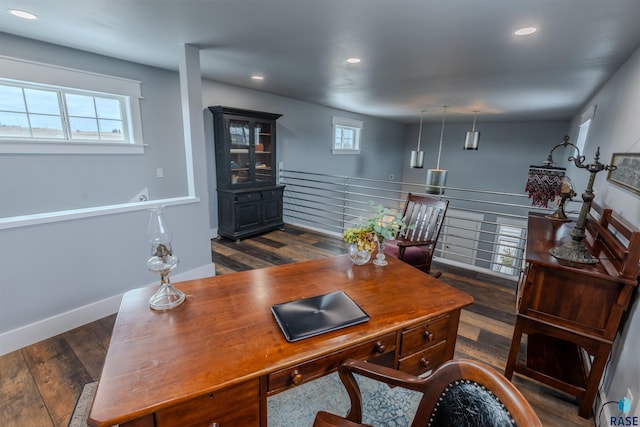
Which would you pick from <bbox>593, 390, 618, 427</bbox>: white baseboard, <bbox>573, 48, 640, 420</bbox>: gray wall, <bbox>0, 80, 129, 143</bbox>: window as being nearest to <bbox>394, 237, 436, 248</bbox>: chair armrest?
<bbox>573, 48, 640, 420</bbox>: gray wall

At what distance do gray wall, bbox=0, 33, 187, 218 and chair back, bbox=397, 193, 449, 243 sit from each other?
2.96 meters

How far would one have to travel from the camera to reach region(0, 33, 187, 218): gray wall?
2584mm

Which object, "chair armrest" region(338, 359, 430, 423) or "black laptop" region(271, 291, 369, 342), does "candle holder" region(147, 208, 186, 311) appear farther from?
"chair armrest" region(338, 359, 430, 423)

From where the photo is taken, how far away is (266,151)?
4.58 meters

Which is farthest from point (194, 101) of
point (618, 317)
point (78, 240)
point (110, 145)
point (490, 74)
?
point (618, 317)

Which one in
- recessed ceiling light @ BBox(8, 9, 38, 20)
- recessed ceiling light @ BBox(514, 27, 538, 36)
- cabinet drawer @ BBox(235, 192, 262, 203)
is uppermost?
recessed ceiling light @ BBox(8, 9, 38, 20)

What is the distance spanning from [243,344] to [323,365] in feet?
1.00

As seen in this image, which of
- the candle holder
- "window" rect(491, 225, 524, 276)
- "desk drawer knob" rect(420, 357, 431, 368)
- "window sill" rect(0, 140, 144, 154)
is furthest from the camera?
"window" rect(491, 225, 524, 276)

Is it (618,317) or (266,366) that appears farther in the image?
(618,317)

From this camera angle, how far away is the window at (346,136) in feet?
20.5

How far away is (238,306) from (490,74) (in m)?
3.40

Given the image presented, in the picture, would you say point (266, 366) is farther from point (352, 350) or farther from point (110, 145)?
point (110, 145)

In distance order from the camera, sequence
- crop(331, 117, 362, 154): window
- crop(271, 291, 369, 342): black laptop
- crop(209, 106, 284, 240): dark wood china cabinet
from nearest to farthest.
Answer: crop(271, 291, 369, 342): black laptop, crop(209, 106, 284, 240): dark wood china cabinet, crop(331, 117, 362, 154): window

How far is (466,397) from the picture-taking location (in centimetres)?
81
